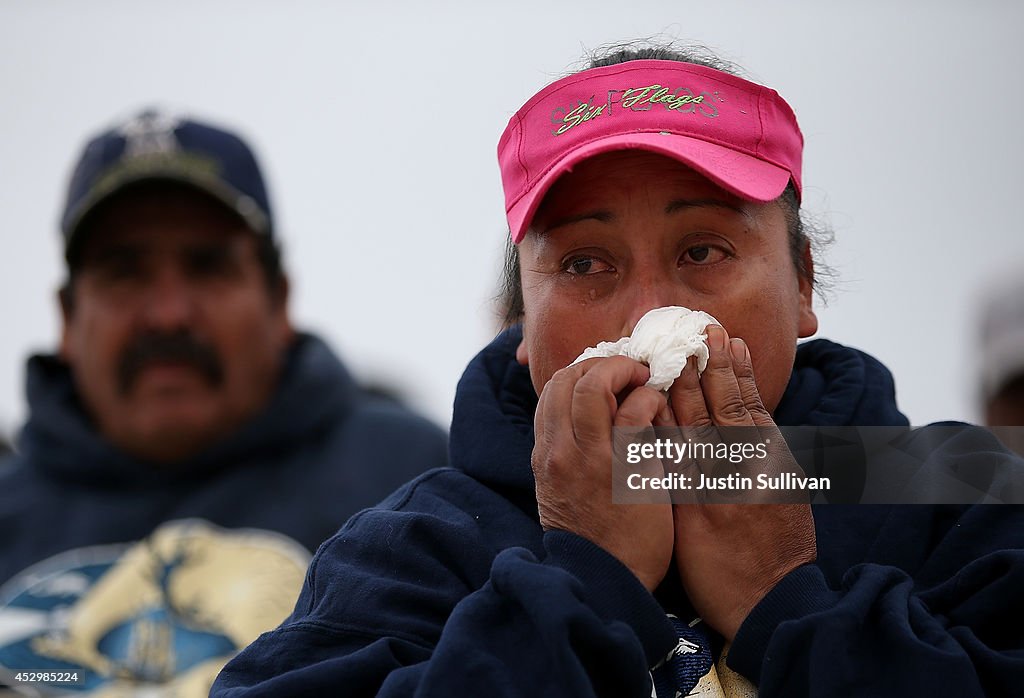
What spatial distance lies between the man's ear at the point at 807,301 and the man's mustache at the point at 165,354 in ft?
8.67

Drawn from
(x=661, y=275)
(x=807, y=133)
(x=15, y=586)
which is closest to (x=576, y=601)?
(x=661, y=275)

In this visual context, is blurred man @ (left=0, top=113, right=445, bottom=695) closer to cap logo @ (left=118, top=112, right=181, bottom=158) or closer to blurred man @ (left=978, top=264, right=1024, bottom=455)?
cap logo @ (left=118, top=112, right=181, bottom=158)

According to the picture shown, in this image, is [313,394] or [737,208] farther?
[313,394]

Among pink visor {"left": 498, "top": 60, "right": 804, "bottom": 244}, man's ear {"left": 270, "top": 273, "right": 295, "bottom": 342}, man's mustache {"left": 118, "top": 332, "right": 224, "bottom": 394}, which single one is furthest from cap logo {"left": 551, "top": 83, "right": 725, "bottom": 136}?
man's ear {"left": 270, "top": 273, "right": 295, "bottom": 342}

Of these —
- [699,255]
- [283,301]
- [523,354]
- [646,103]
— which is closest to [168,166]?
[283,301]

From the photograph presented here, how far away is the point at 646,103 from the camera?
218 cm

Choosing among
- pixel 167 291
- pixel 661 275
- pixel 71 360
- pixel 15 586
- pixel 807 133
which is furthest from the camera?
pixel 71 360

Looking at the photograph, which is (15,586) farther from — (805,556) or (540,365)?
Answer: (805,556)

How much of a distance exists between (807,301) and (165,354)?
2.73 m

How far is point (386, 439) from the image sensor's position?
4.52 meters

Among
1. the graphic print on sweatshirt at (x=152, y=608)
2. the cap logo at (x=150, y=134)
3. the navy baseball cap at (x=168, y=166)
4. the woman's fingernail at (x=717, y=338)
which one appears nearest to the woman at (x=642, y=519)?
the woman's fingernail at (x=717, y=338)

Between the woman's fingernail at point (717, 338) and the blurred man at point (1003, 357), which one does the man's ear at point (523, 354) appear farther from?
the blurred man at point (1003, 357)

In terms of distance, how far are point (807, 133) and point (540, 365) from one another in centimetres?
69

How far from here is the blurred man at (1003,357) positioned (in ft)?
15.1
